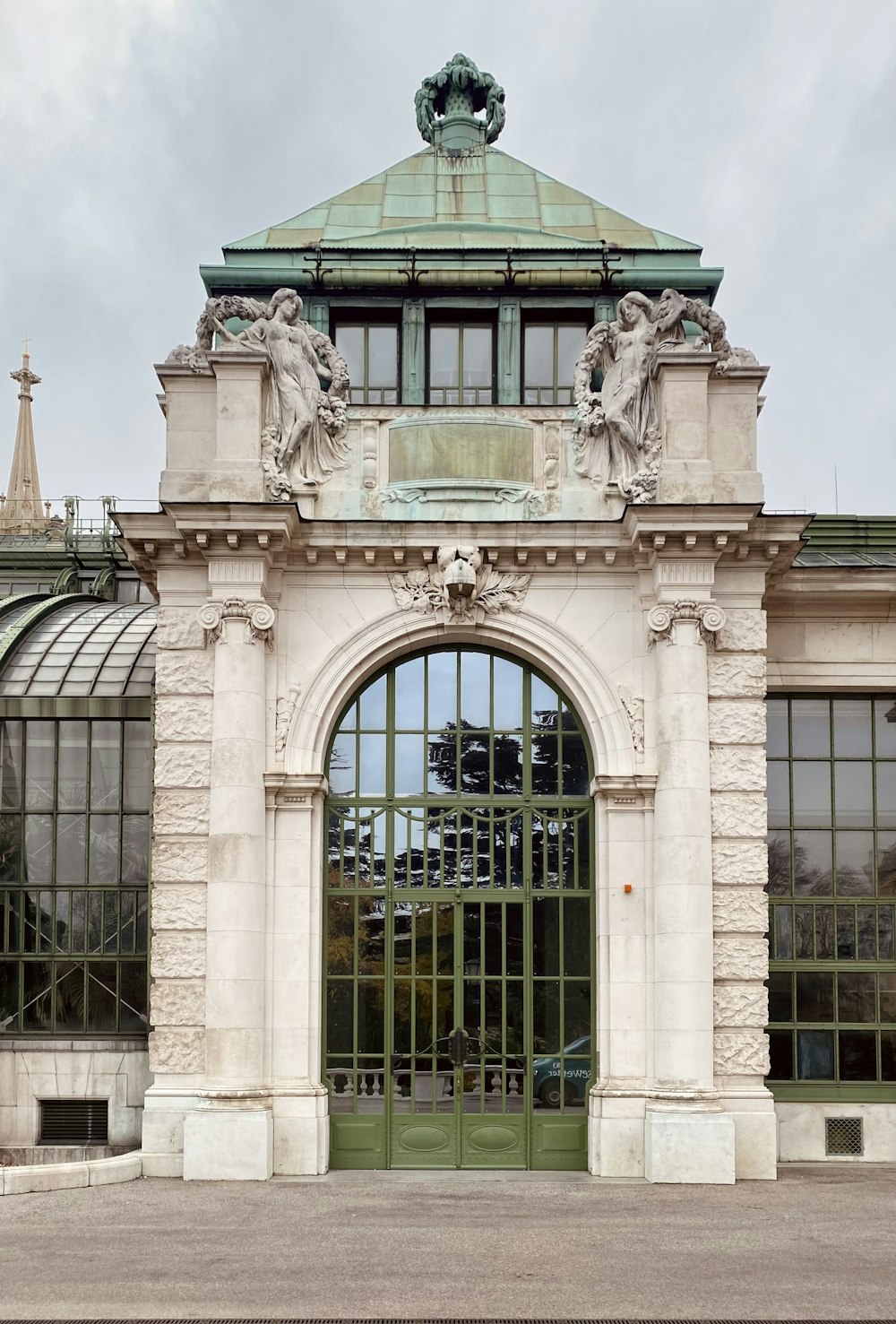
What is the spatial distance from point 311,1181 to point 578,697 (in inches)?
265

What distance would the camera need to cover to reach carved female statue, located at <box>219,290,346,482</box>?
19469 mm

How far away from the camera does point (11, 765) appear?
21828 mm

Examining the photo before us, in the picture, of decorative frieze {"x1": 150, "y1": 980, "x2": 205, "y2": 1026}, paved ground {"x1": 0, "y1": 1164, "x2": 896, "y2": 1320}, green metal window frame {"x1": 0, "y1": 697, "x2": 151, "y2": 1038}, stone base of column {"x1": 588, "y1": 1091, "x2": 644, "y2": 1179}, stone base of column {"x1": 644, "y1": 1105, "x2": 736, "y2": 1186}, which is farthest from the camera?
green metal window frame {"x1": 0, "y1": 697, "x2": 151, "y2": 1038}

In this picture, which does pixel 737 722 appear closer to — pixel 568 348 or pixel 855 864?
pixel 855 864

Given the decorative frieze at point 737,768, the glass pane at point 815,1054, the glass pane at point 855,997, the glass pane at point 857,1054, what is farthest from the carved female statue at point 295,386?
the glass pane at point 857,1054

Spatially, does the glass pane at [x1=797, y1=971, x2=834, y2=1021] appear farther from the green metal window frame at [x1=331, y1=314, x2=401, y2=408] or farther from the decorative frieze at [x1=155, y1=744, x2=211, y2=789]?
the green metal window frame at [x1=331, y1=314, x2=401, y2=408]

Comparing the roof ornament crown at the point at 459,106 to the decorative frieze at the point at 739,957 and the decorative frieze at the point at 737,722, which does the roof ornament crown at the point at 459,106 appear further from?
the decorative frieze at the point at 739,957

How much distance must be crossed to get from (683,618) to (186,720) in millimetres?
6379

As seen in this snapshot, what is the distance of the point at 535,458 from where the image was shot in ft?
64.9

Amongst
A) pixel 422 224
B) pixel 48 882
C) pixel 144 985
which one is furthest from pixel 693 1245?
pixel 422 224

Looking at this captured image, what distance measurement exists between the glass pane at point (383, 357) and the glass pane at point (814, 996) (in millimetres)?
10154

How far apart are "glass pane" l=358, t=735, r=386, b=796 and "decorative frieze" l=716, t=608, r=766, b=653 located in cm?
456

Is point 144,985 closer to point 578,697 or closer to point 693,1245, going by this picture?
point 578,697

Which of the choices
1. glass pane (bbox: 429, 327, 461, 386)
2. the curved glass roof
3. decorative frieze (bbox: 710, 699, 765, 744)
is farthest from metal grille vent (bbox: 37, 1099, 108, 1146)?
glass pane (bbox: 429, 327, 461, 386)
